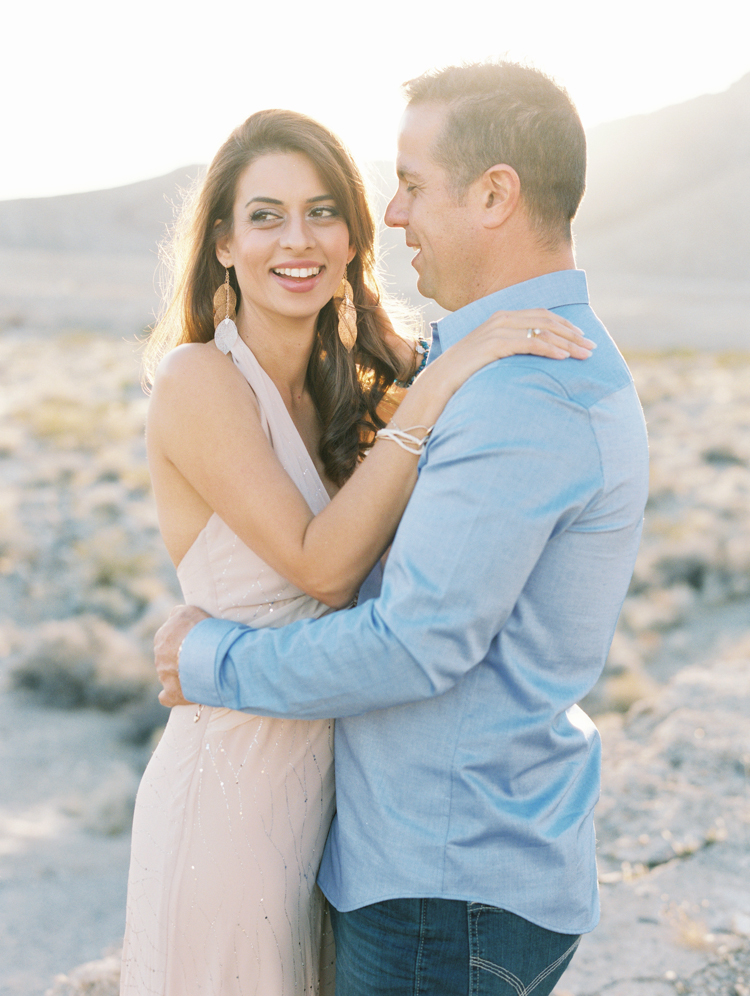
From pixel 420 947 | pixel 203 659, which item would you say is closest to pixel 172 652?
pixel 203 659

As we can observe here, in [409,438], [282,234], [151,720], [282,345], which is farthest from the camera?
[151,720]

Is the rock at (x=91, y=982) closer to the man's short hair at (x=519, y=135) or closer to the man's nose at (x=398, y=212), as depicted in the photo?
the man's nose at (x=398, y=212)

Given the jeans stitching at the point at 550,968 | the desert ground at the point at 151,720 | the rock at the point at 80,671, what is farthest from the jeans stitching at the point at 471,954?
the rock at the point at 80,671

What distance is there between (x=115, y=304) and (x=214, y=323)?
36.0 m

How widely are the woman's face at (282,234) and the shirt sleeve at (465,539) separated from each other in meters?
0.90

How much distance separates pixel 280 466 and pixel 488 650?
69cm

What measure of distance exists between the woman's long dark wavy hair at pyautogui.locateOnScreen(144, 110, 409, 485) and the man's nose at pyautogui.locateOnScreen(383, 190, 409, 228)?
468 millimetres

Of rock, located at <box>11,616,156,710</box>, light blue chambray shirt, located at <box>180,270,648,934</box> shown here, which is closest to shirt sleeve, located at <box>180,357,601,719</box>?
light blue chambray shirt, located at <box>180,270,648,934</box>

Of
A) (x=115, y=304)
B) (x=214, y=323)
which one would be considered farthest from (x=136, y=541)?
(x=115, y=304)

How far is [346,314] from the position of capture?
2795mm

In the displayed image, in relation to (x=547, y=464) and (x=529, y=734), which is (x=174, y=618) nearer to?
(x=529, y=734)

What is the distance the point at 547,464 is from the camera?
1477mm

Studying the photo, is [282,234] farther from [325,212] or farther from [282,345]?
[282,345]

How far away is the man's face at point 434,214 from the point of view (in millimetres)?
1826
